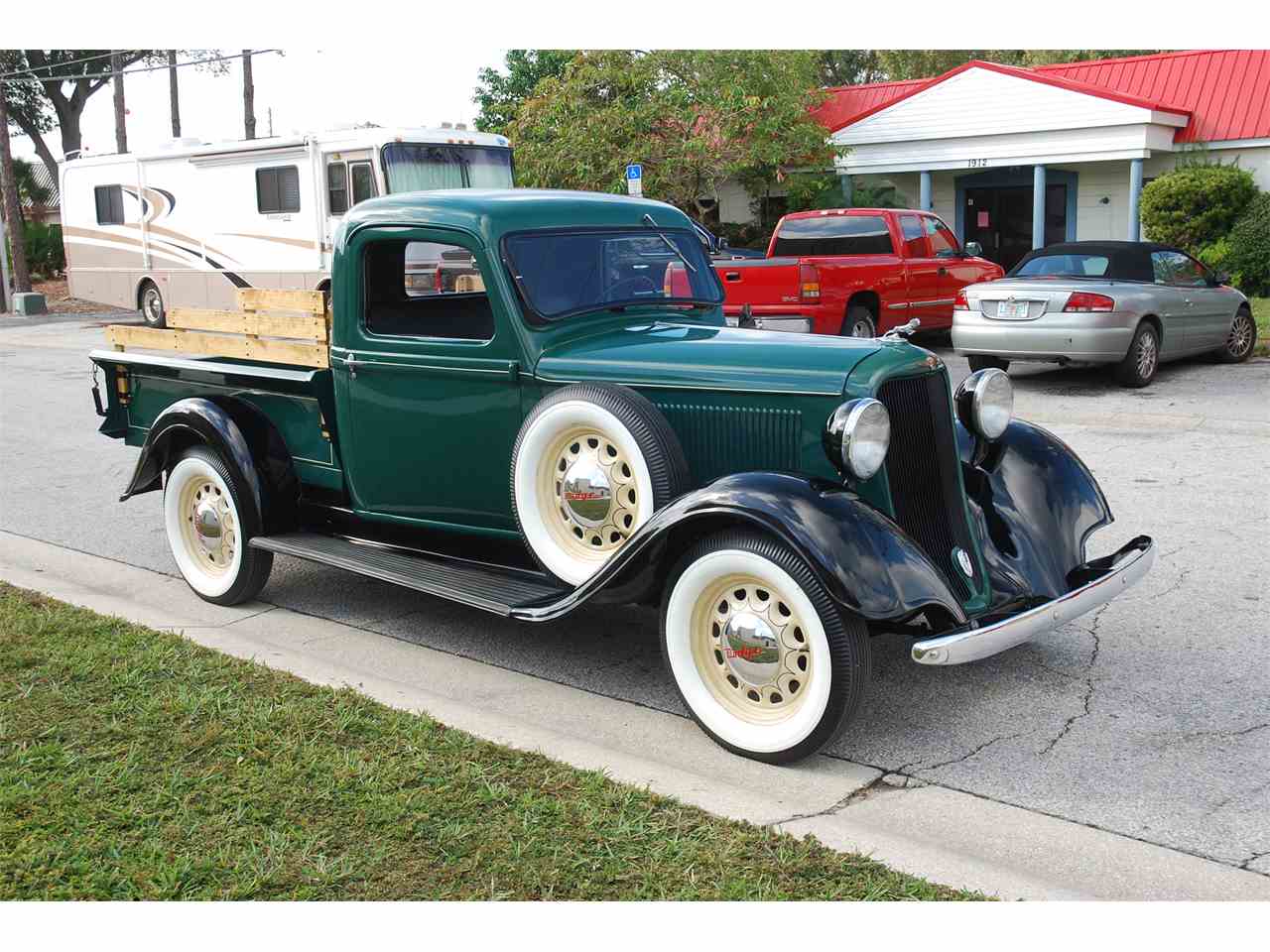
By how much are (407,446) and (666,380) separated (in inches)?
52.9

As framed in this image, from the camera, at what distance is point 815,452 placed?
450cm

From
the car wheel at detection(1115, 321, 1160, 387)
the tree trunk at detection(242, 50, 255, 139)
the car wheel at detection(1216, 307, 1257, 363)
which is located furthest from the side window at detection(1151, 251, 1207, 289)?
the tree trunk at detection(242, 50, 255, 139)

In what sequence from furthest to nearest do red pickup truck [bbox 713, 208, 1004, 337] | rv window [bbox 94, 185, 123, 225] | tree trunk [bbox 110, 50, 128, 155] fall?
tree trunk [bbox 110, 50, 128, 155], rv window [bbox 94, 185, 123, 225], red pickup truck [bbox 713, 208, 1004, 337]

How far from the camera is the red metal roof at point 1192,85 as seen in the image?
2242cm

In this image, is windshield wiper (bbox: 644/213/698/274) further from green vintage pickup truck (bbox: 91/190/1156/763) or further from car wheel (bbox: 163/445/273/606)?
car wheel (bbox: 163/445/273/606)

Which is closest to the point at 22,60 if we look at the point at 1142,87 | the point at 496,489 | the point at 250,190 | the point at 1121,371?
the point at 250,190

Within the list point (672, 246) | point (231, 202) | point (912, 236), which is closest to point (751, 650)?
point (672, 246)

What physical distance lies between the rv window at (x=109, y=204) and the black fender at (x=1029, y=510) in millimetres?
21154

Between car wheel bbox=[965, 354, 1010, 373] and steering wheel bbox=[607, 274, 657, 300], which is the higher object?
steering wheel bbox=[607, 274, 657, 300]

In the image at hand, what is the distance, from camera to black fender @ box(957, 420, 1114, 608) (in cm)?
480

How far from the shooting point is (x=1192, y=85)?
23562 mm

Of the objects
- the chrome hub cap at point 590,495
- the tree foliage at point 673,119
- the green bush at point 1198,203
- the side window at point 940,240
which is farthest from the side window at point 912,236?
the chrome hub cap at point 590,495

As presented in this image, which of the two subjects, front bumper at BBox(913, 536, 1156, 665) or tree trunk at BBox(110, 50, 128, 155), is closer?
front bumper at BBox(913, 536, 1156, 665)

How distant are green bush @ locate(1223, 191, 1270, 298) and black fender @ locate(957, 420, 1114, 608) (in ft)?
58.2
